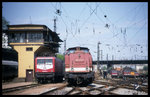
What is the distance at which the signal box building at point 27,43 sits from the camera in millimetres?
30062

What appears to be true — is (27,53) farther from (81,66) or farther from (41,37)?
(81,66)

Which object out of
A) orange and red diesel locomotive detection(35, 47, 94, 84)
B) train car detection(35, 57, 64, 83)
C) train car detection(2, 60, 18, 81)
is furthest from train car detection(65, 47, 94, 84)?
train car detection(2, 60, 18, 81)

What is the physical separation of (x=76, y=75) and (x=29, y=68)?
16365 mm

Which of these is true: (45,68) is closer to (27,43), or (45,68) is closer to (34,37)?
(27,43)

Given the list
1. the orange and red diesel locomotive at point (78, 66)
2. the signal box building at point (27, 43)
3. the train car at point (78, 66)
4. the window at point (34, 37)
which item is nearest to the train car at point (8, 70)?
the signal box building at point (27, 43)

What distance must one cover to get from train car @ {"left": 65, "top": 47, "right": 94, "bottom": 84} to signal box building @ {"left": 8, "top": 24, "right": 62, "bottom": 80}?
13925 millimetres

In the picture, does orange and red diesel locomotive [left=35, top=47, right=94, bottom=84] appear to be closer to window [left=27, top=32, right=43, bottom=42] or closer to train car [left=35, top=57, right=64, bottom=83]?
train car [left=35, top=57, right=64, bottom=83]

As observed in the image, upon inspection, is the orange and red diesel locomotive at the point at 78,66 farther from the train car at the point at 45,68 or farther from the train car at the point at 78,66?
the train car at the point at 45,68

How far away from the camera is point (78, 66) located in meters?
16.3

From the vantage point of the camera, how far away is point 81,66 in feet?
53.5

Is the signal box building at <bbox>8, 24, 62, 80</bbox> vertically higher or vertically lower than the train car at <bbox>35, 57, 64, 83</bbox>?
higher

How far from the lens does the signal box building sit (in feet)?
98.6

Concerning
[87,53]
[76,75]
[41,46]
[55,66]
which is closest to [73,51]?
[87,53]

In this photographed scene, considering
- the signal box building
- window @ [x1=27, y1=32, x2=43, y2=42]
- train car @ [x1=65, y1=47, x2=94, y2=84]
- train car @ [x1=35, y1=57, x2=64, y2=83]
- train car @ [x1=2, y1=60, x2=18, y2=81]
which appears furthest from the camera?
window @ [x1=27, y1=32, x2=43, y2=42]
